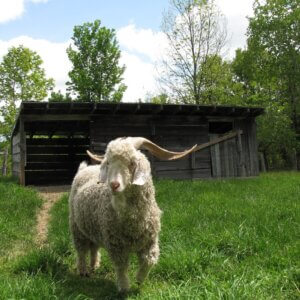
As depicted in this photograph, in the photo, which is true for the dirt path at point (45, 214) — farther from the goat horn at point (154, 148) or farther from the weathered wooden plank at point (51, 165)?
Answer: the weathered wooden plank at point (51, 165)

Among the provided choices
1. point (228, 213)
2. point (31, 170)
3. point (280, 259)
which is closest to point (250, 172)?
point (31, 170)

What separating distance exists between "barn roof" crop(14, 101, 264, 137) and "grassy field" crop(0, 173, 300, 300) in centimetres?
594

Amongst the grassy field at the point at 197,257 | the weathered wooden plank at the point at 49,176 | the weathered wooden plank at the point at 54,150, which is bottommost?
the grassy field at the point at 197,257

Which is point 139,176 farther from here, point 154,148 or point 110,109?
point 110,109

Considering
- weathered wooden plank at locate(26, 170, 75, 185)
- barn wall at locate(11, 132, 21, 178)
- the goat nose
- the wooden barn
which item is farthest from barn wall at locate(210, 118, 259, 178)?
the goat nose

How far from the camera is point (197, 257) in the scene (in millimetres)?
4906

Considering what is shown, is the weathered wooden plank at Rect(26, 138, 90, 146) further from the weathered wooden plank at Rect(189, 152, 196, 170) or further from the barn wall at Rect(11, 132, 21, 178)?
the weathered wooden plank at Rect(189, 152, 196, 170)

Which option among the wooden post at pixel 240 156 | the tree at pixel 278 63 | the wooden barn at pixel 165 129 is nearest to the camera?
the wooden barn at pixel 165 129

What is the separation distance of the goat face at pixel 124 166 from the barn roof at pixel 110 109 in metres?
9.73

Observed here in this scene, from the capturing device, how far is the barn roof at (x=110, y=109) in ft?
44.9

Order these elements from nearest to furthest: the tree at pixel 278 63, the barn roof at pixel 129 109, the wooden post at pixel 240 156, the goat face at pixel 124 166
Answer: the goat face at pixel 124 166 < the barn roof at pixel 129 109 < the wooden post at pixel 240 156 < the tree at pixel 278 63

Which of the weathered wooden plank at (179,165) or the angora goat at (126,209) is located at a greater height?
the weathered wooden plank at (179,165)

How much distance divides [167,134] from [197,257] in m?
11.2

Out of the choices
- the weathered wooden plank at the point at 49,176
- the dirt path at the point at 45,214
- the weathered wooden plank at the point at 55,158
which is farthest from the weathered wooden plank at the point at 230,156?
the weathered wooden plank at the point at 49,176
